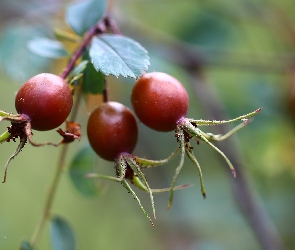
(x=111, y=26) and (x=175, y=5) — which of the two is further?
(x=175, y=5)

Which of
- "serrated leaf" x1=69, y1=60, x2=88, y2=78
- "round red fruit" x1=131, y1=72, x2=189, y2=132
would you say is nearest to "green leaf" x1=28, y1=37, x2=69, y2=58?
"serrated leaf" x1=69, y1=60, x2=88, y2=78

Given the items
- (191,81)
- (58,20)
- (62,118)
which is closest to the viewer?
(62,118)

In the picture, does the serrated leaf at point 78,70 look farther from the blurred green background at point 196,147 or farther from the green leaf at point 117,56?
the blurred green background at point 196,147

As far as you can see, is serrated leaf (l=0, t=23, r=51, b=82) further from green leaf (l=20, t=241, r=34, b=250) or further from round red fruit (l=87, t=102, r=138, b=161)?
round red fruit (l=87, t=102, r=138, b=161)

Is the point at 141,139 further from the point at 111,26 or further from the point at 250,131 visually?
the point at 111,26

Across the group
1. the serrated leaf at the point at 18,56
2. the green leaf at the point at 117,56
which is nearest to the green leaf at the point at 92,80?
the green leaf at the point at 117,56

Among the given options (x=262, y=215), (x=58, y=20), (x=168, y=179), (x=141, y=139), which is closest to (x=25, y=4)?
(x=58, y=20)
